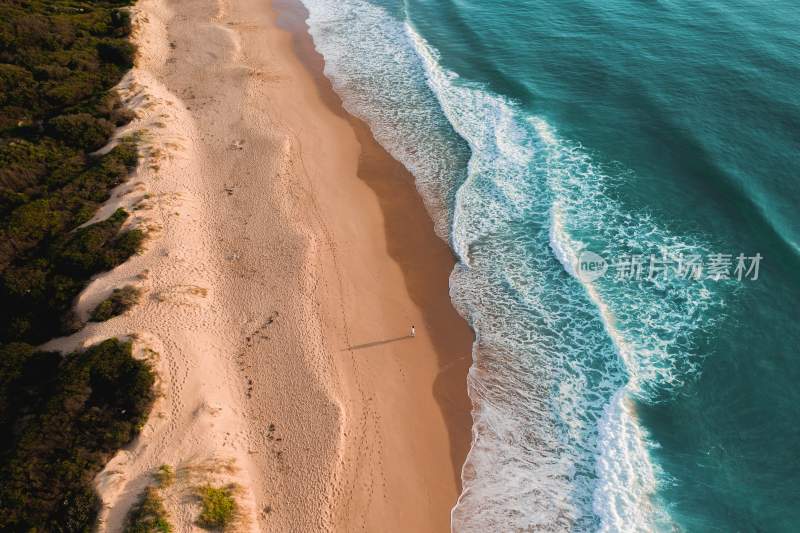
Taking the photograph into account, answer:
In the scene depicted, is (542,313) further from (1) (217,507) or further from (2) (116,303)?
(2) (116,303)

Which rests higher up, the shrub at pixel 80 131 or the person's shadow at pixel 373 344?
the shrub at pixel 80 131

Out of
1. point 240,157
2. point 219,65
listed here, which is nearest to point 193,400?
A: point 240,157

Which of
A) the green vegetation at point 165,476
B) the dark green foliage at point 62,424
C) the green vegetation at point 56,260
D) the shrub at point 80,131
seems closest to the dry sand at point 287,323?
the green vegetation at point 165,476

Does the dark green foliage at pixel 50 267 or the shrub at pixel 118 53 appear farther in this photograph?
the shrub at pixel 118 53

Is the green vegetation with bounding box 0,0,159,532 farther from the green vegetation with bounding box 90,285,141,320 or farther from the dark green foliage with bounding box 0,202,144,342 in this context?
the green vegetation with bounding box 90,285,141,320

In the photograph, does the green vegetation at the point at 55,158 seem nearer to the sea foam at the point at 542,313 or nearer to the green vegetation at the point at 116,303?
the green vegetation at the point at 116,303

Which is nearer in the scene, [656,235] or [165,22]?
[656,235]

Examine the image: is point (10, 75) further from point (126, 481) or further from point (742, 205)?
point (742, 205)
